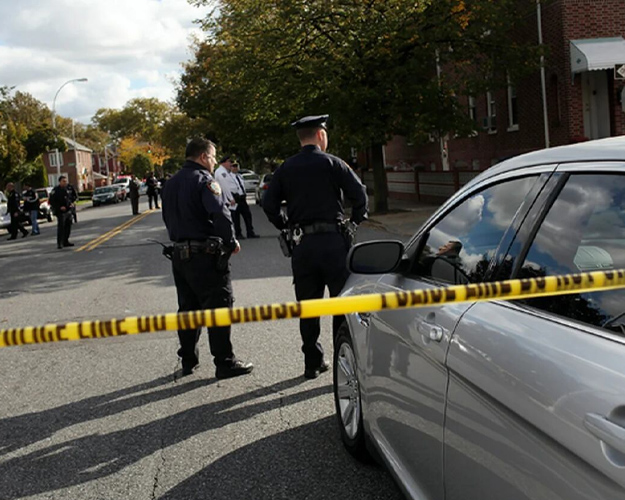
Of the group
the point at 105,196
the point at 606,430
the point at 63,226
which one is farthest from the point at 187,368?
the point at 105,196

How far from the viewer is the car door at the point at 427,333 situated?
2816 millimetres

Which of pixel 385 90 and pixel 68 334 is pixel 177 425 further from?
pixel 385 90

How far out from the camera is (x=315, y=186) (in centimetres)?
597

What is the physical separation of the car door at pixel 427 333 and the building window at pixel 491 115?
25356 millimetres

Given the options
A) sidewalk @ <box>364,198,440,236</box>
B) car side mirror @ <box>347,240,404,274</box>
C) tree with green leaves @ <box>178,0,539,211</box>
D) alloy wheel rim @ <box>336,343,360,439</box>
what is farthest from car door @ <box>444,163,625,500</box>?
tree with green leaves @ <box>178,0,539,211</box>

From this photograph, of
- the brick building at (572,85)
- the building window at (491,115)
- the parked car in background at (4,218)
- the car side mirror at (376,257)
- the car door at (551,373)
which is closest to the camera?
the car door at (551,373)

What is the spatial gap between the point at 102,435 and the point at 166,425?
1.35 feet

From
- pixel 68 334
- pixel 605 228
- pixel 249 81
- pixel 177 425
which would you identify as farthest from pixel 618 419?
pixel 249 81

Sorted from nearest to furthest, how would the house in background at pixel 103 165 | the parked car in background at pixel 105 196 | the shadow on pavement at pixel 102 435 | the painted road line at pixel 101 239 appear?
the shadow on pavement at pixel 102 435, the painted road line at pixel 101 239, the parked car in background at pixel 105 196, the house in background at pixel 103 165

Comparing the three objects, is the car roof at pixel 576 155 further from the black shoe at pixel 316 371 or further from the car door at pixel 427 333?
the black shoe at pixel 316 371

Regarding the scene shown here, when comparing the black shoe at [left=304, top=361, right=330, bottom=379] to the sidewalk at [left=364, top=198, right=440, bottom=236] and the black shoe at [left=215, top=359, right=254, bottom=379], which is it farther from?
the sidewalk at [left=364, top=198, right=440, bottom=236]

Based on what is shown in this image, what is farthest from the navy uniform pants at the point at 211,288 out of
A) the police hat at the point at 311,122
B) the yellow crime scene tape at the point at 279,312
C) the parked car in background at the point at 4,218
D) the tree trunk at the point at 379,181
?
the parked car in background at the point at 4,218

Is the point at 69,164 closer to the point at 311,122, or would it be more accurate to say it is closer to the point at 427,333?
the point at 311,122

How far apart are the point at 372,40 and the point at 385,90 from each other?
1.49 meters
